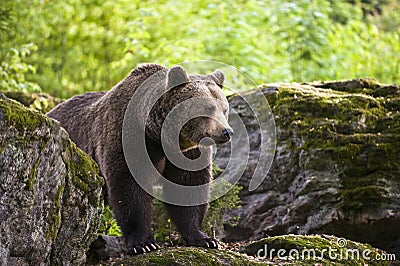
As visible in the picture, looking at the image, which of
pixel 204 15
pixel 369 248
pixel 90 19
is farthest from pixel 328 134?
pixel 90 19

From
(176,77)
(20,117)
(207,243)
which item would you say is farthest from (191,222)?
(20,117)

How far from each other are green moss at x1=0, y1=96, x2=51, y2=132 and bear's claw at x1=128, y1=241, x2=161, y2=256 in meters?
1.56

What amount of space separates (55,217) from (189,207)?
1829mm

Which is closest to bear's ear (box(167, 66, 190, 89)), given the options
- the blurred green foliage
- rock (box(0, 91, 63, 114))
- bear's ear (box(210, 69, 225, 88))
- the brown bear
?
the brown bear

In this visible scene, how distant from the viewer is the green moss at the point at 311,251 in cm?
446

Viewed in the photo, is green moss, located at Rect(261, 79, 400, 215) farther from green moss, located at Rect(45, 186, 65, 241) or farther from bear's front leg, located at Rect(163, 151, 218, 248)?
green moss, located at Rect(45, 186, 65, 241)

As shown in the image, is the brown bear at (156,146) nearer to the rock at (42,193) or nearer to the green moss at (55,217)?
the rock at (42,193)

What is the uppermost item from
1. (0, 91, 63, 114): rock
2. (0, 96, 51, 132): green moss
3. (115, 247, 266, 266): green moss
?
(0, 91, 63, 114): rock

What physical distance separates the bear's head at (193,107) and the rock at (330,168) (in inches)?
51.8

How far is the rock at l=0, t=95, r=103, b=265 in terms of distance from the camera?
3.19 m

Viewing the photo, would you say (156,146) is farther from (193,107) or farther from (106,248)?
(106,248)

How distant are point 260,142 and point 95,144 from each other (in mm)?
1896

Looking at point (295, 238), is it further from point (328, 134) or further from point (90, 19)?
point (90, 19)

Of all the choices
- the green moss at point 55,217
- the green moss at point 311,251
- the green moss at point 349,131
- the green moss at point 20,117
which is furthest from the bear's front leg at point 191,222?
the green moss at point 20,117
